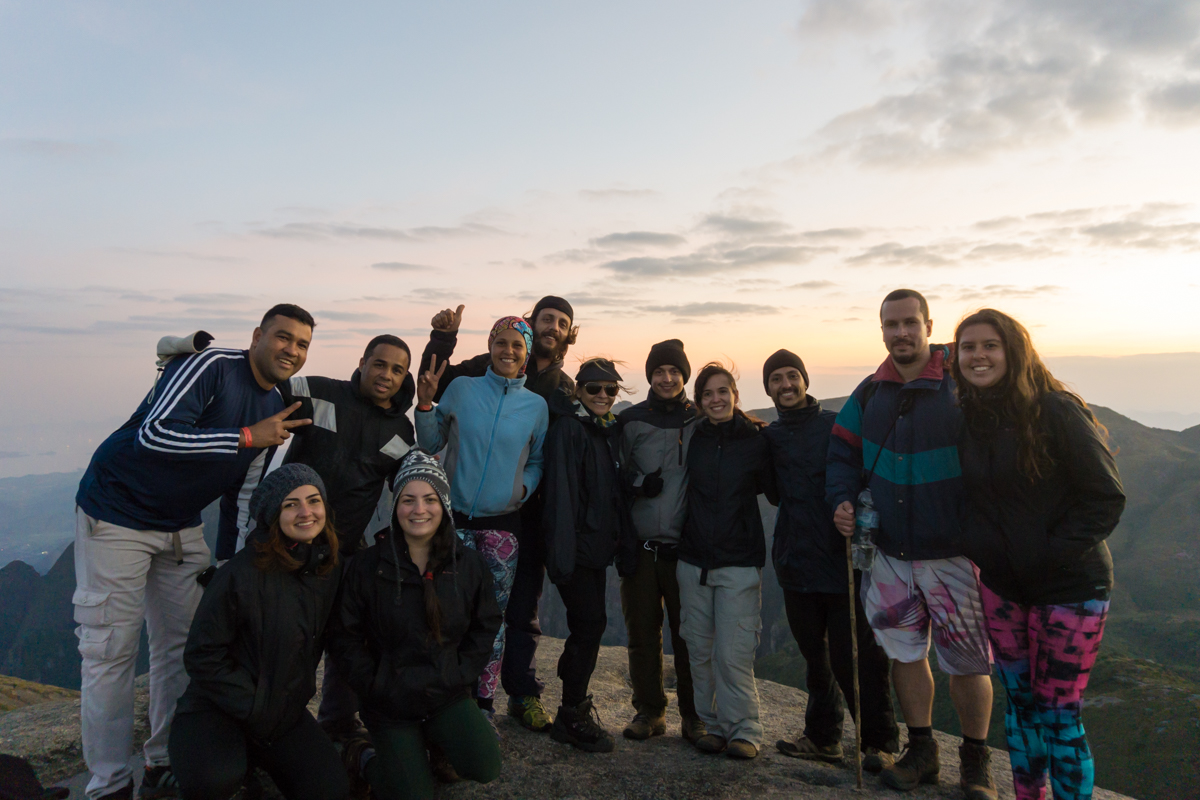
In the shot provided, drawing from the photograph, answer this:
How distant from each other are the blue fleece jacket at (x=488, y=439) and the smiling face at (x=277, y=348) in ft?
4.43

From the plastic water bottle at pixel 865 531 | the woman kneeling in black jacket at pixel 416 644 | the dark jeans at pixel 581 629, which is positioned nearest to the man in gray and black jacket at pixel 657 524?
the dark jeans at pixel 581 629

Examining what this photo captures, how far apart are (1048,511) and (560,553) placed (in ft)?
13.9

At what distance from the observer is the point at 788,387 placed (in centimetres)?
675

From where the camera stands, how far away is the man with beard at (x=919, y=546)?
5.59 m

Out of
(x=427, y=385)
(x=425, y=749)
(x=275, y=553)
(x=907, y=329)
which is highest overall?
(x=907, y=329)

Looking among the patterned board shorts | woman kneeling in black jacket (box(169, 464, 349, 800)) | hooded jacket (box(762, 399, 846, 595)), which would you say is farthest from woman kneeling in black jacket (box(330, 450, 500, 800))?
the patterned board shorts

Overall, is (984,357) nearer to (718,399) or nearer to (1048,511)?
(1048,511)

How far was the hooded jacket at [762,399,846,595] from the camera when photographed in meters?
6.43

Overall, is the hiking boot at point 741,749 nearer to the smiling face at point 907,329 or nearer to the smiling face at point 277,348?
the smiling face at point 907,329

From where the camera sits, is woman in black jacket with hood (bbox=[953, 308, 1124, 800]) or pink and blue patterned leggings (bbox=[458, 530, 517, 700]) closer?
woman in black jacket with hood (bbox=[953, 308, 1124, 800])

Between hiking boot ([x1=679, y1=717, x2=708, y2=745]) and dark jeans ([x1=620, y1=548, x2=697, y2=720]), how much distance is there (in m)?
0.04

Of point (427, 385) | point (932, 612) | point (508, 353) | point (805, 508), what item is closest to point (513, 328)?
point (508, 353)

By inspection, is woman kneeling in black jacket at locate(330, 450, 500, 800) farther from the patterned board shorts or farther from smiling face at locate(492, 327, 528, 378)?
the patterned board shorts

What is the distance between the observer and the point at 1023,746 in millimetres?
5297
